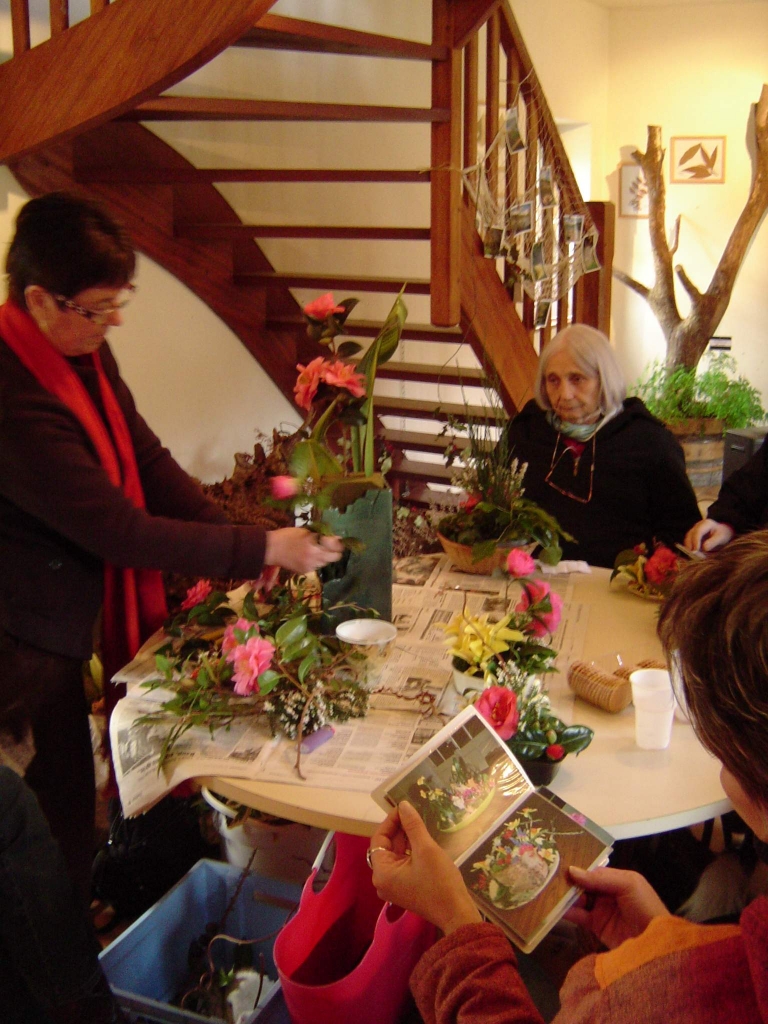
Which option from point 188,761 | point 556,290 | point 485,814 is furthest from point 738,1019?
point 556,290

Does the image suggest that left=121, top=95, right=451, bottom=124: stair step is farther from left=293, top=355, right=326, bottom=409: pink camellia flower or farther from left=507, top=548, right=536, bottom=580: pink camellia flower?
left=507, top=548, right=536, bottom=580: pink camellia flower

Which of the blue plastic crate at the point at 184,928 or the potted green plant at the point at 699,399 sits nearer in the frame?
the blue plastic crate at the point at 184,928

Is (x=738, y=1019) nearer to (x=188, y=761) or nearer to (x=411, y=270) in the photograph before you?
(x=188, y=761)

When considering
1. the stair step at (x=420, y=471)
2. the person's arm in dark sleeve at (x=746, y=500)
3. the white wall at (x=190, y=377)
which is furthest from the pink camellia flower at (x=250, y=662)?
the stair step at (x=420, y=471)

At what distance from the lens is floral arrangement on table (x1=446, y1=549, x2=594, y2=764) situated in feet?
3.92

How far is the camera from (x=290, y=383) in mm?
3854

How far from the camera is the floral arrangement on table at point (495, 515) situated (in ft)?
6.23

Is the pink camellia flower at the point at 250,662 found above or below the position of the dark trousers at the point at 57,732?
above

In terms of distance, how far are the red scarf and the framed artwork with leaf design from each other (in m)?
5.48

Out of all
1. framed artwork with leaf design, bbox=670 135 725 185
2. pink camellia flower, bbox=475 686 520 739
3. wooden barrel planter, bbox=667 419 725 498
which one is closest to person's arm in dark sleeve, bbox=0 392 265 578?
pink camellia flower, bbox=475 686 520 739

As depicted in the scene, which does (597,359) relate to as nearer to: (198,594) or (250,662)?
(198,594)

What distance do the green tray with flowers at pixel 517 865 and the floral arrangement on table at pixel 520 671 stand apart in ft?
0.39

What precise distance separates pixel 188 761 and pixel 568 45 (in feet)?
18.1

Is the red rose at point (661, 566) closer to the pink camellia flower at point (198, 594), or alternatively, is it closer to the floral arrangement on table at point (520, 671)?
the floral arrangement on table at point (520, 671)
